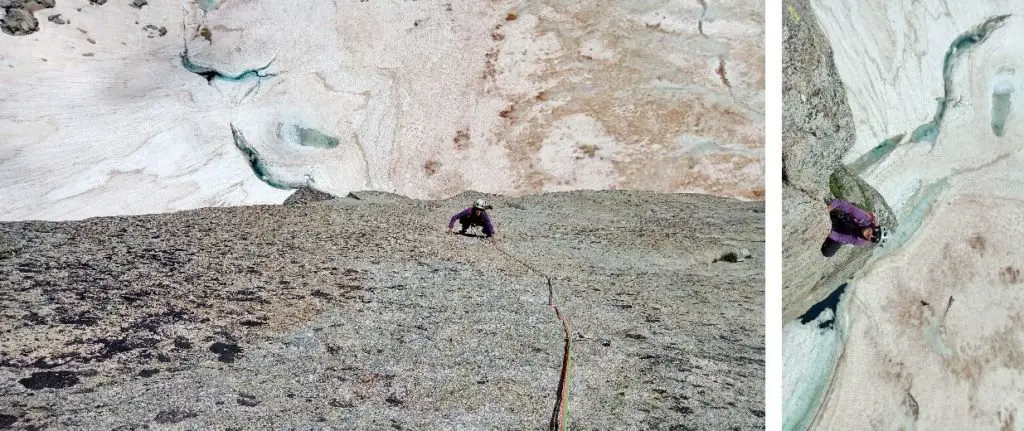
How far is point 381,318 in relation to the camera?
2.45 m

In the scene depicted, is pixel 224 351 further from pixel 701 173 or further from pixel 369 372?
pixel 701 173

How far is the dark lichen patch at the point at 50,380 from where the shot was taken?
1914 mm

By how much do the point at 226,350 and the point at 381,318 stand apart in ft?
1.60

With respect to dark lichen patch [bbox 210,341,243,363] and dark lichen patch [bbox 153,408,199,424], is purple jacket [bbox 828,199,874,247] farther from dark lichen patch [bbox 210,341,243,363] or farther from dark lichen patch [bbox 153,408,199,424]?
dark lichen patch [bbox 153,408,199,424]

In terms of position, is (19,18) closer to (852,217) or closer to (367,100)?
(367,100)

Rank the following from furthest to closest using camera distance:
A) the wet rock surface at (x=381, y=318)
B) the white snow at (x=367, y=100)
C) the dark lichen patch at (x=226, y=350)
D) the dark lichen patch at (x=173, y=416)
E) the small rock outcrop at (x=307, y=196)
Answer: the small rock outcrop at (x=307, y=196) < the white snow at (x=367, y=100) < the dark lichen patch at (x=226, y=350) < the wet rock surface at (x=381, y=318) < the dark lichen patch at (x=173, y=416)

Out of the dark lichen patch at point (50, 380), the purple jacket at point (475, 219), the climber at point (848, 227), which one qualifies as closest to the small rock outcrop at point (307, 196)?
the purple jacket at point (475, 219)

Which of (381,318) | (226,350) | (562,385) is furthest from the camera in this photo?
(381,318)

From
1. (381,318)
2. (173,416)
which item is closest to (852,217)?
(381,318)

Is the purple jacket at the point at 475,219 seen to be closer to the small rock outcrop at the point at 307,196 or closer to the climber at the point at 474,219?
the climber at the point at 474,219

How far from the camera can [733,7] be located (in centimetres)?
335

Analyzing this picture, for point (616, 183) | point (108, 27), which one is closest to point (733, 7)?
point (616, 183)

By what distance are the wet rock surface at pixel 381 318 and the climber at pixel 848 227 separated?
0.29 metres

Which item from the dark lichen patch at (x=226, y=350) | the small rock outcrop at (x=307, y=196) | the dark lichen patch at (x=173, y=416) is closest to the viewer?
the dark lichen patch at (x=173, y=416)
